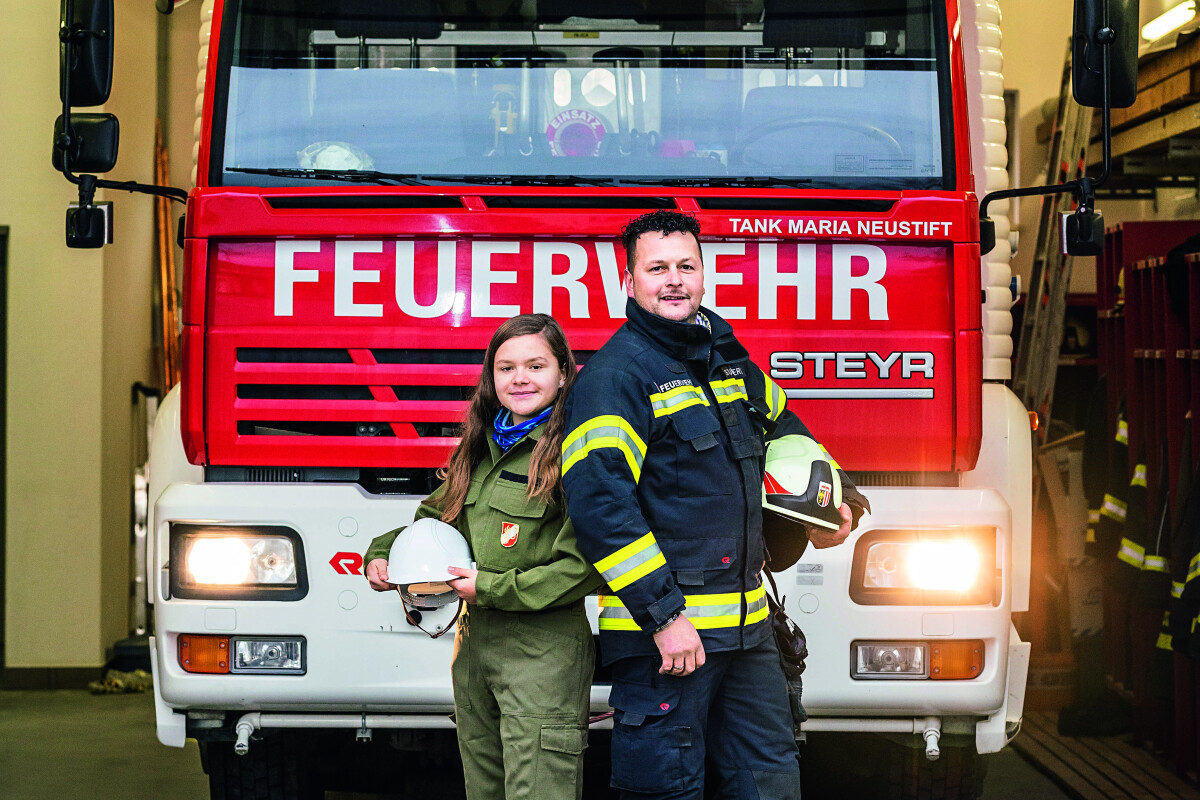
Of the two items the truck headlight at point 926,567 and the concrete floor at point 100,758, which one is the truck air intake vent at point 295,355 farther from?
the concrete floor at point 100,758

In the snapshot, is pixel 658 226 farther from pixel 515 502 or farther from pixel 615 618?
pixel 615 618

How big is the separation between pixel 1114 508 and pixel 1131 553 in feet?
1.13

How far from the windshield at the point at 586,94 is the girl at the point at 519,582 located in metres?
0.93

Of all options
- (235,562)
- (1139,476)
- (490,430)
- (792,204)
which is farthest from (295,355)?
(1139,476)

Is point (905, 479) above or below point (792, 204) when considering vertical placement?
below

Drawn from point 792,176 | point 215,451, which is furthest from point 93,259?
point 792,176

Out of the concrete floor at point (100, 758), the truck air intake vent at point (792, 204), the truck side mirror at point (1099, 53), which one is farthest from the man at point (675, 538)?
the concrete floor at point (100, 758)

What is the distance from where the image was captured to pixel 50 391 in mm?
7414

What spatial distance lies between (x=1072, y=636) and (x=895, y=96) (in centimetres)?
362

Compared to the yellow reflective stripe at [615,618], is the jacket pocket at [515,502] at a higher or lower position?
higher

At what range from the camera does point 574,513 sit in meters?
3.11

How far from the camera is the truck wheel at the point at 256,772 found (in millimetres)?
4309

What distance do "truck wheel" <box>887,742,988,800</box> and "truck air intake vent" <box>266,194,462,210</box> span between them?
2.22 m

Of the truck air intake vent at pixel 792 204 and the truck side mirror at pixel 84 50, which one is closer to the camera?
the truck air intake vent at pixel 792 204
